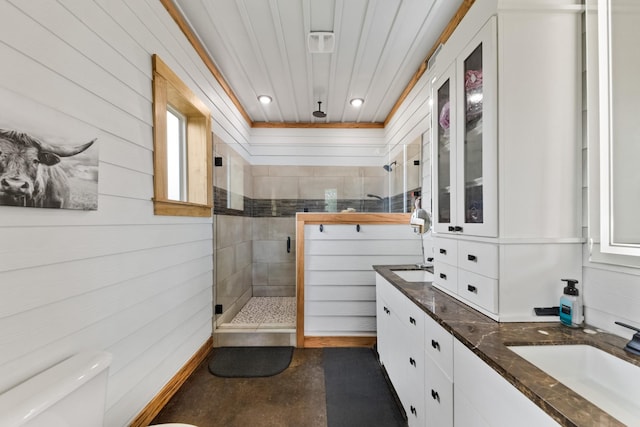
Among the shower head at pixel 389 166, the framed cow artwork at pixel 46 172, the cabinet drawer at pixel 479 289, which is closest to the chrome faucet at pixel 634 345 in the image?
the cabinet drawer at pixel 479 289

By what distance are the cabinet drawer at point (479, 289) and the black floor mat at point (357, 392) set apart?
3.31ft

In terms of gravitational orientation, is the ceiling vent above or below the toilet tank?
above

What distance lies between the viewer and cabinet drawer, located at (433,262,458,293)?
1537 millimetres

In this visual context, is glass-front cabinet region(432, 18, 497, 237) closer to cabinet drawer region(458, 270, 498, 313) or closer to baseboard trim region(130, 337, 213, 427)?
cabinet drawer region(458, 270, 498, 313)

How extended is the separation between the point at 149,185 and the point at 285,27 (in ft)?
4.90

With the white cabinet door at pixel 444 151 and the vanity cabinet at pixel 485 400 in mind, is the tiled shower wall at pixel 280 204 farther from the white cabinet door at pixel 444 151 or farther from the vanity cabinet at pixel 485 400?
the vanity cabinet at pixel 485 400

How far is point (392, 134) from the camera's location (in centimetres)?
375

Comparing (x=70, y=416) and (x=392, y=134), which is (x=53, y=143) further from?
(x=392, y=134)

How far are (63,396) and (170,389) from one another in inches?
48.6

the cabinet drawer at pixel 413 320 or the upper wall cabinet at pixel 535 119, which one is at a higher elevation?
the upper wall cabinet at pixel 535 119

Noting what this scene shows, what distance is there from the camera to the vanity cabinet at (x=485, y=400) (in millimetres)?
739

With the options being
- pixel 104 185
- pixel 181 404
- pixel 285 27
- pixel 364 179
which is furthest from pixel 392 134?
pixel 181 404

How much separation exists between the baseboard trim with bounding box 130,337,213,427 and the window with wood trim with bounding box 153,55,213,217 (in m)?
1.18

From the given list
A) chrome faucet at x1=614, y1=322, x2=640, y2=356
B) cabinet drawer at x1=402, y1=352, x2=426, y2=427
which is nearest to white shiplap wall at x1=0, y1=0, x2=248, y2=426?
cabinet drawer at x1=402, y1=352, x2=426, y2=427
